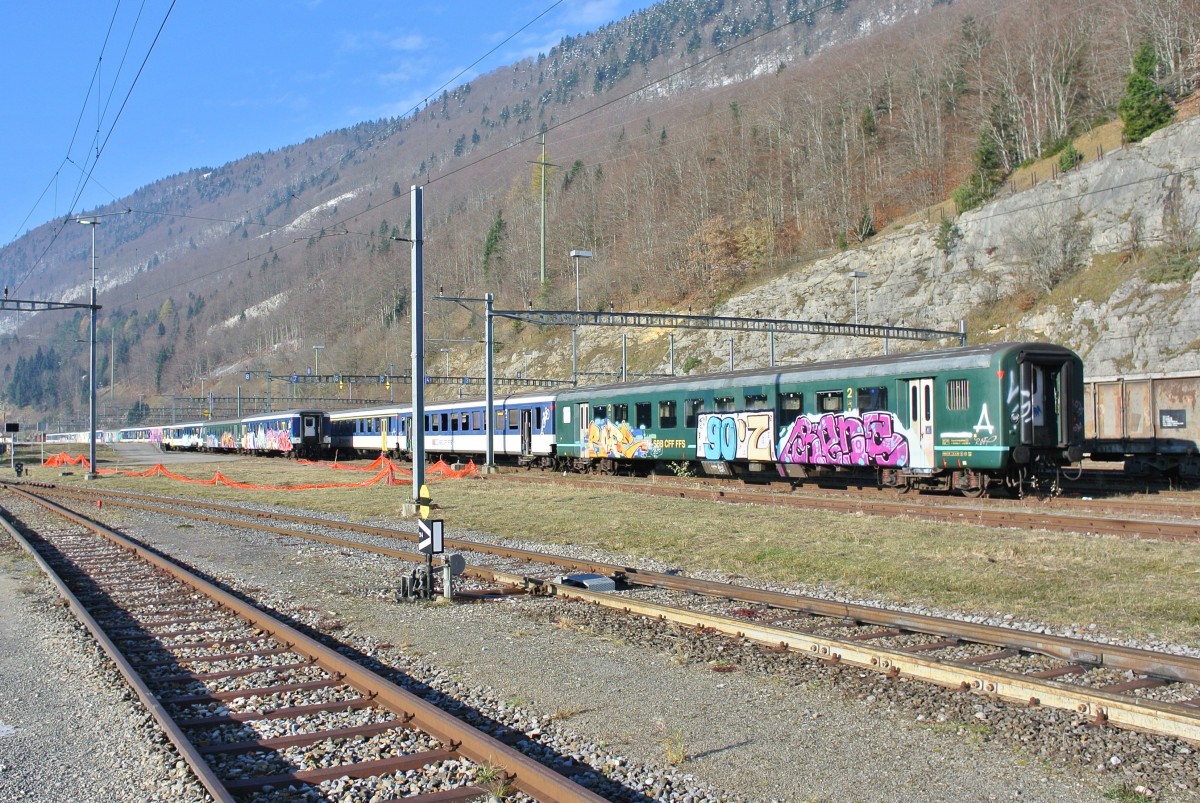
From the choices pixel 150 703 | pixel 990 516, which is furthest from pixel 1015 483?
Result: pixel 150 703

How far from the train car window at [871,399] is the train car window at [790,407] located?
78.3 inches

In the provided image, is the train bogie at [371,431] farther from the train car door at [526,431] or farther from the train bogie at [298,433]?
the train car door at [526,431]

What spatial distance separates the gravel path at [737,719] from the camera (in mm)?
5172

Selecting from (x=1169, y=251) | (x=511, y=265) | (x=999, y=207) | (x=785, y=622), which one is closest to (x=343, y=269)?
(x=511, y=265)

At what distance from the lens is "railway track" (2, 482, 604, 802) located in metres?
5.27

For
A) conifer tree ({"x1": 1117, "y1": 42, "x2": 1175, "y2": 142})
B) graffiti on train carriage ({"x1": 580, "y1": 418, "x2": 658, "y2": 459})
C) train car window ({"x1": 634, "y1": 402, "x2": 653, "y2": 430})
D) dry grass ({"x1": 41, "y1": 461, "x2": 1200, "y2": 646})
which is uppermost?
conifer tree ({"x1": 1117, "y1": 42, "x2": 1175, "y2": 142})

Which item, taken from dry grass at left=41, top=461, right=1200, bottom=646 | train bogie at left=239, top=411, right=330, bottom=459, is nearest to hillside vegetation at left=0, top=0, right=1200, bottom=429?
train bogie at left=239, top=411, right=330, bottom=459

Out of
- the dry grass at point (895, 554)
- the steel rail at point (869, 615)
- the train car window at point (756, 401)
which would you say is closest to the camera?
the steel rail at point (869, 615)

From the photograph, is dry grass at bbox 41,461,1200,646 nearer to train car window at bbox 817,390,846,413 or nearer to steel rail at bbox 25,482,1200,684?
steel rail at bbox 25,482,1200,684

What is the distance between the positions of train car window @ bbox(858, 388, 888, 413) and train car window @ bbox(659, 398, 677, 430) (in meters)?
7.41

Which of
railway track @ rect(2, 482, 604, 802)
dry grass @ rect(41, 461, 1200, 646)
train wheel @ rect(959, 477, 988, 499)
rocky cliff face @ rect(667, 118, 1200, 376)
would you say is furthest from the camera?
rocky cliff face @ rect(667, 118, 1200, 376)

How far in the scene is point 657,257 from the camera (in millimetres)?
87188

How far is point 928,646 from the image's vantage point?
7.80 metres

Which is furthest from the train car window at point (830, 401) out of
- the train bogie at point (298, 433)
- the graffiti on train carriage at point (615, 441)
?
the train bogie at point (298, 433)
